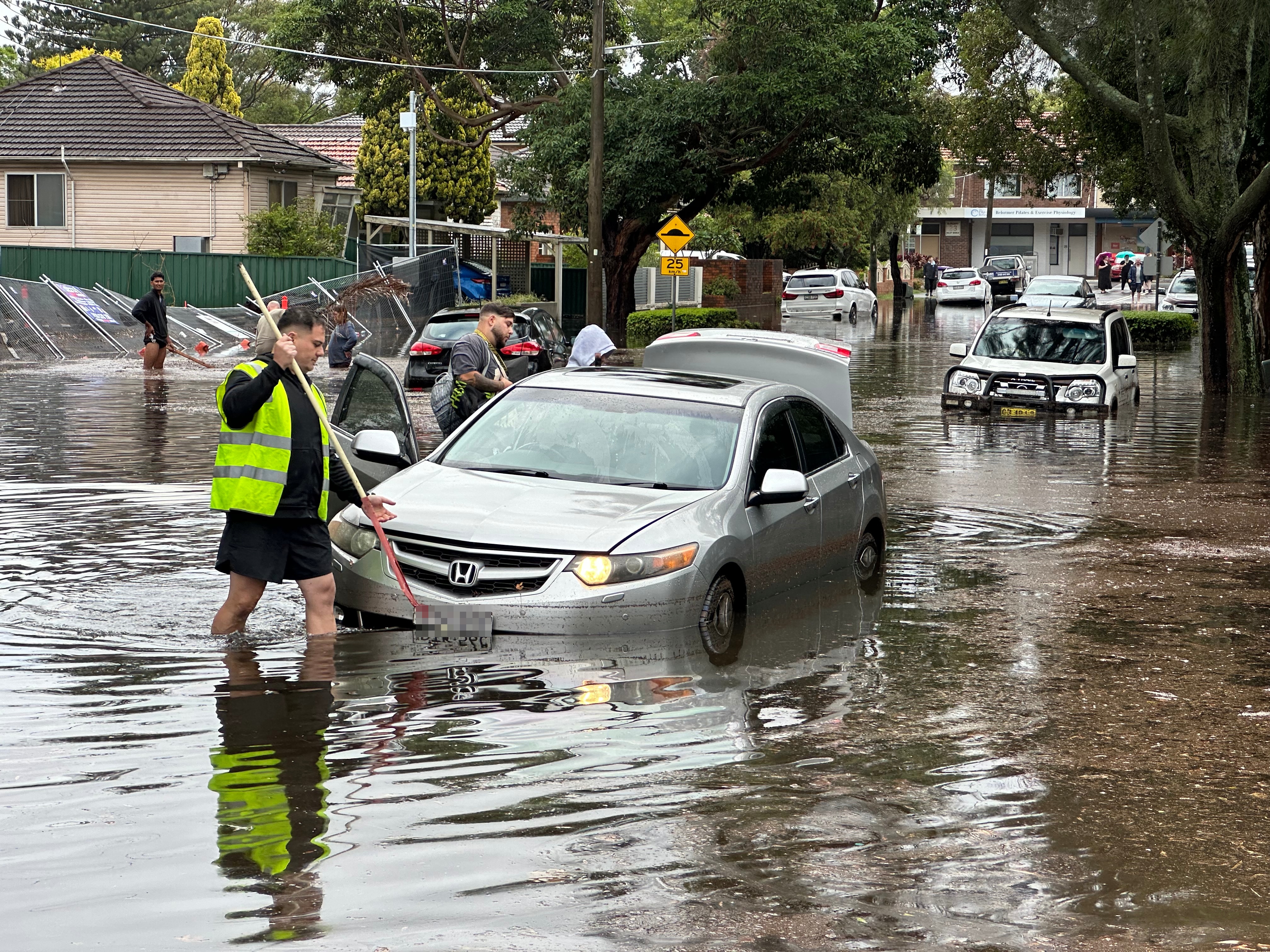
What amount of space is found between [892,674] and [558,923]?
11.7 ft

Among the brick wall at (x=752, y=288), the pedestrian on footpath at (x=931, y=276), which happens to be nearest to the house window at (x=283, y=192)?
Answer: the brick wall at (x=752, y=288)

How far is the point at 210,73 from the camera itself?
204ft

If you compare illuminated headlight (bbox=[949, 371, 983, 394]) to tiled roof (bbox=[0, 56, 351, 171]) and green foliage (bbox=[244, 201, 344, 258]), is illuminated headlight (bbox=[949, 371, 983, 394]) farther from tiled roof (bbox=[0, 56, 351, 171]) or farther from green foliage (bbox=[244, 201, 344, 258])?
tiled roof (bbox=[0, 56, 351, 171])

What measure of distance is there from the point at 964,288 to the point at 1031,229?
39.2 metres

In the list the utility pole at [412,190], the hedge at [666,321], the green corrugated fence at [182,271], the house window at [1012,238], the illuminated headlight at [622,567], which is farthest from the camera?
the house window at [1012,238]

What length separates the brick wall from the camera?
5056 centimetres

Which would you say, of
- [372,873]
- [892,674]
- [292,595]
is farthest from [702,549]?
[372,873]

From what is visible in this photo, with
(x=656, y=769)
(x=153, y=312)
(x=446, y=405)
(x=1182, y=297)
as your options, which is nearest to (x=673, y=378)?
(x=446, y=405)

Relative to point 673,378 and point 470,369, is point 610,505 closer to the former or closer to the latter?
point 673,378

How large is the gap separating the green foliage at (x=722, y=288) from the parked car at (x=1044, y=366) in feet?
87.0

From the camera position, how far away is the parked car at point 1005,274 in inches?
2707

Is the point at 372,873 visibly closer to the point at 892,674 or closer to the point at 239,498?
the point at 239,498

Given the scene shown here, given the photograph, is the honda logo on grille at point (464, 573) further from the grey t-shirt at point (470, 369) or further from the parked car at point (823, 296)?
the parked car at point (823, 296)

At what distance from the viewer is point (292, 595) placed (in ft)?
30.1
